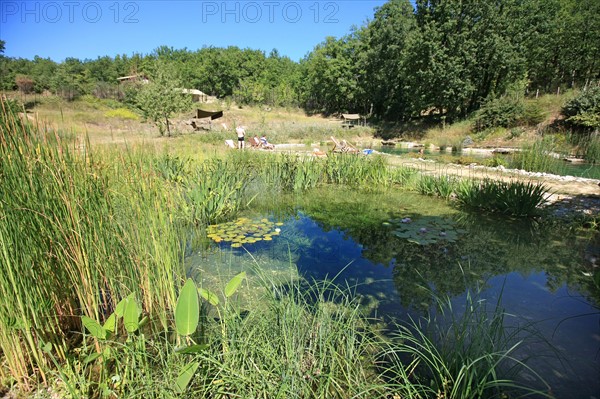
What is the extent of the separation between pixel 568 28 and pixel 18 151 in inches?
1332

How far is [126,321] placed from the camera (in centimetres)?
149

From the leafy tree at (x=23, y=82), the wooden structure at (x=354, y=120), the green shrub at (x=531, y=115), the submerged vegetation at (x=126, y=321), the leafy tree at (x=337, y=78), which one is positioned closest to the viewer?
the submerged vegetation at (x=126, y=321)

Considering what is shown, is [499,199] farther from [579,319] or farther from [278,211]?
[278,211]

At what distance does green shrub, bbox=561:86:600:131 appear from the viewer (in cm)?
1438

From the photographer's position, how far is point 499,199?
5.18 meters

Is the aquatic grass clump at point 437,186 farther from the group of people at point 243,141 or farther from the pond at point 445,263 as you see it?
the group of people at point 243,141

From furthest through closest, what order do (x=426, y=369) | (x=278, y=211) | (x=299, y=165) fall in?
1. (x=299, y=165)
2. (x=278, y=211)
3. (x=426, y=369)

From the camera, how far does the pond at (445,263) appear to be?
7.41 ft

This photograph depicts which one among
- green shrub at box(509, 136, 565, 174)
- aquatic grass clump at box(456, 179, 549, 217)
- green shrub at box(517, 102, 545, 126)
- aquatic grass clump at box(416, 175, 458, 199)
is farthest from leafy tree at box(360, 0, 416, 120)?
aquatic grass clump at box(456, 179, 549, 217)

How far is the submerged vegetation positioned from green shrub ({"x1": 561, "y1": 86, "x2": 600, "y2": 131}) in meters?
18.3

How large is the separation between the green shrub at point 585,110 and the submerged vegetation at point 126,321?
18.3 m

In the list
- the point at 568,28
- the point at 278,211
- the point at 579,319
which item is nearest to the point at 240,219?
the point at 278,211

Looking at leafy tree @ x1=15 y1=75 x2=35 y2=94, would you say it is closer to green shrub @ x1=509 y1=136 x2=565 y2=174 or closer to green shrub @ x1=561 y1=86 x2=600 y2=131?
green shrub @ x1=509 y1=136 x2=565 y2=174

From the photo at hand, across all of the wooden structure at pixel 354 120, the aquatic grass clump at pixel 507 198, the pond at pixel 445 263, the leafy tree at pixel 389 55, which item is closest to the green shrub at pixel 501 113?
the leafy tree at pixel 389 55
